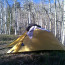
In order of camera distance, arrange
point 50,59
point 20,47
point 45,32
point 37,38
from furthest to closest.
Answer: point 45,32
point 37,38
point 20,47
point 50,59

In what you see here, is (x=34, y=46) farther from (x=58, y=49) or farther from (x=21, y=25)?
(x=21, y=25)

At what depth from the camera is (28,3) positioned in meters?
25.6

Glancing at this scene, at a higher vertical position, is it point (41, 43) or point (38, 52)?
point (41, 43)

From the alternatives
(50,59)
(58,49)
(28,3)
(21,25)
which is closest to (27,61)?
(50,59)

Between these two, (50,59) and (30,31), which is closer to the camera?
(50,59)

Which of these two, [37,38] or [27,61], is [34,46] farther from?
[27,61]

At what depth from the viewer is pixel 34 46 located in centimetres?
655

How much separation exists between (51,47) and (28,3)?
67.4 feet

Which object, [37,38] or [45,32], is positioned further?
[45,32]

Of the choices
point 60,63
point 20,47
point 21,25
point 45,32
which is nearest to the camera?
point 60,63

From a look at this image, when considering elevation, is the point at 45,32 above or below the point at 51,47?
above

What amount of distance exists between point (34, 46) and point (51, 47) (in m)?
1.04

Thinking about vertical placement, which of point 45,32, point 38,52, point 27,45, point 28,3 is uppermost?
point 28,3

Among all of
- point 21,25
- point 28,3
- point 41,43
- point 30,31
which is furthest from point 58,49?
point 21,25
